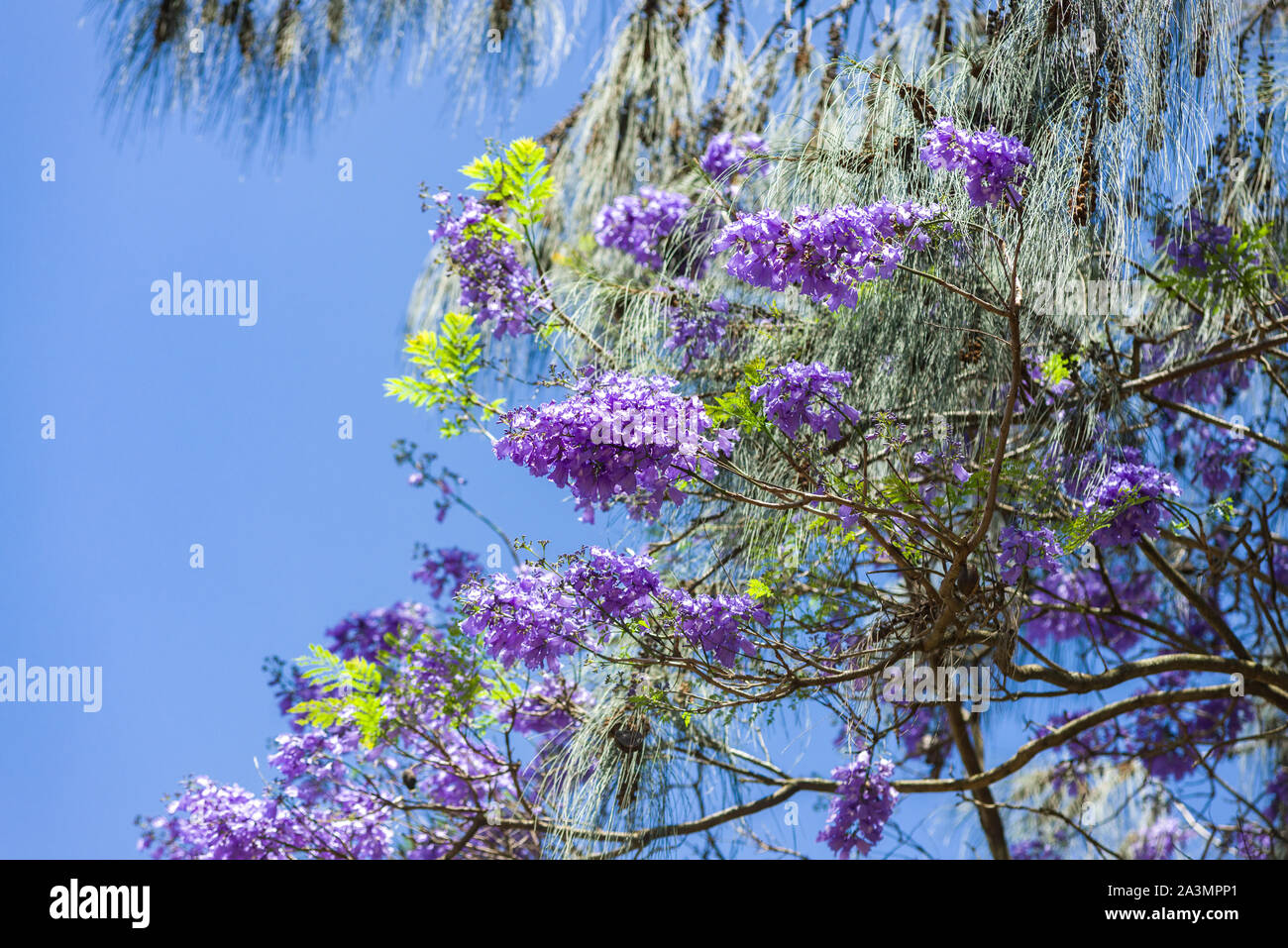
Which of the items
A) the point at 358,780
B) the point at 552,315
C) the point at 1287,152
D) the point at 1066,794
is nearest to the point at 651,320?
the point at 552,315

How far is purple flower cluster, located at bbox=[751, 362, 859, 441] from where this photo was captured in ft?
5.70

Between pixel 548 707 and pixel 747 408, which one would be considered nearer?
pixel 747 408

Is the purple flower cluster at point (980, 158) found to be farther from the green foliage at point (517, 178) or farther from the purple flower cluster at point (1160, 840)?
the purple flower cluster at point (1160, 840)

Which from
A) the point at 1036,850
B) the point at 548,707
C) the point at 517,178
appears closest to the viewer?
the point at 517,178

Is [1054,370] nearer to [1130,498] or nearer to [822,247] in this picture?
[1130,498]

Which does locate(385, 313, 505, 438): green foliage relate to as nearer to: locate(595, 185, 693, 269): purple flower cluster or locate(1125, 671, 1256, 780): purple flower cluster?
locate(595, 185, 693, 269): purple flower cluster

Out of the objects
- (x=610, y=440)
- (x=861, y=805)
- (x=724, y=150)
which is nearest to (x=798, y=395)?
(x=610, y=440)

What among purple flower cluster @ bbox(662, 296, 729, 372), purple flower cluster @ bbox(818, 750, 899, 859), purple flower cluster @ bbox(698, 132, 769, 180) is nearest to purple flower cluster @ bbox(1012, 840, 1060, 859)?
purple flower cluster @ bbox(818, 750, 899, 859)

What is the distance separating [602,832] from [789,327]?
99 centimetres

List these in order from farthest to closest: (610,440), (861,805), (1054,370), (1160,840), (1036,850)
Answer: (1160,840)
(1036,850)
(861,805)
(1054,370)
(610,440)

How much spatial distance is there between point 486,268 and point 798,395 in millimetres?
897

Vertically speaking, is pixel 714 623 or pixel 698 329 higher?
pixel 698 329

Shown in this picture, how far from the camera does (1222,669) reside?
2.08 m

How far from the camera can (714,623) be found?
1833 mm
